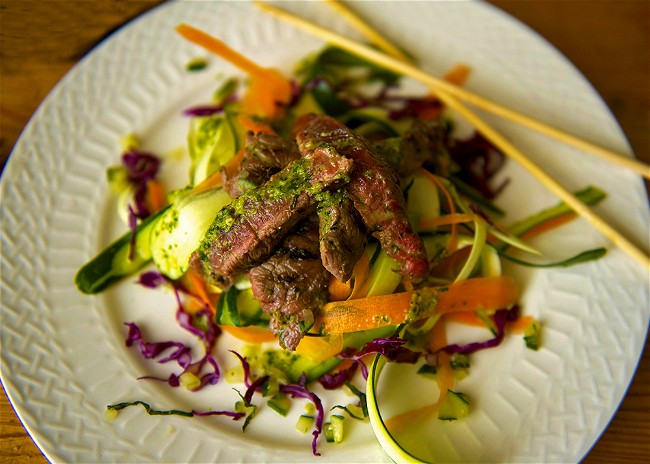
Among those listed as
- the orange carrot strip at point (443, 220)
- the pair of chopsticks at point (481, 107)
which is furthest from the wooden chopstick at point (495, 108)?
the orange carrot strip at point (443, 220)

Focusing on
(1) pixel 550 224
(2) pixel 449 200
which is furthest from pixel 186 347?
(1) pixel 550 224

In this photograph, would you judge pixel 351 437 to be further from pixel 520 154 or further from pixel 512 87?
pixel 512 87

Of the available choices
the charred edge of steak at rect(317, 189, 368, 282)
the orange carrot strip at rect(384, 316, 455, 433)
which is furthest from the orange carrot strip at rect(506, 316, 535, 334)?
the charred edge of steak at rect(317, 189, 368, 282)

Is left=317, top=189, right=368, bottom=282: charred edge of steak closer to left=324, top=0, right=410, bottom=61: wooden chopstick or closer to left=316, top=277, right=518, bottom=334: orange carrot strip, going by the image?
left=316, top=277, right=518, bottom=334: orange carrot strip

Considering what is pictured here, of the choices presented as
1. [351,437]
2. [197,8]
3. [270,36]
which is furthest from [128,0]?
[351,437]

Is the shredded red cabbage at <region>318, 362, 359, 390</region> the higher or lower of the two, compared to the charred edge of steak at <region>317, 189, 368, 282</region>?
lower

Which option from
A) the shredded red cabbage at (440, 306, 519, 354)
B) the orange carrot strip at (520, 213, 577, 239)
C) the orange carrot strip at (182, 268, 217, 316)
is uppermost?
the orange carrot strip at (520, 213, 577, 239)
